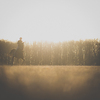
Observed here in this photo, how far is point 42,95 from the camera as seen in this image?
1.93 meters

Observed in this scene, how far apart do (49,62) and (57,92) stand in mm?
24052

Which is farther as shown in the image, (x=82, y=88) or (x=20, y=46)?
(x=20, y=46)

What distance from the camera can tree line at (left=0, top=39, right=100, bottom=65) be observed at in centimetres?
2506

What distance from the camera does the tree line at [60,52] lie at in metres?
25.1

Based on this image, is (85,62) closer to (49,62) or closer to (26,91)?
(49,62)

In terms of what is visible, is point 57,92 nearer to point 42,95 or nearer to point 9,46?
point 42,95

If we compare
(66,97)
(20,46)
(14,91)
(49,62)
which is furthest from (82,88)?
(49,62)

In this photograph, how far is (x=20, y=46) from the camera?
46.1ft

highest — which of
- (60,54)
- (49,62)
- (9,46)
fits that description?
(9,46)

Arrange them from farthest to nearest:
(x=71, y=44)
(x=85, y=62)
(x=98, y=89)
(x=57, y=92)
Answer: (x=71, y=44)
(x=85, y=62)
(x=98, y=89)
(x=57, y=92)

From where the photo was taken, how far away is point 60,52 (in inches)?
1049

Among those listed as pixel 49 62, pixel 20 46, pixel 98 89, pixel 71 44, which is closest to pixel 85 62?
pixel 71 44

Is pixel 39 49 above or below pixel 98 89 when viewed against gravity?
above

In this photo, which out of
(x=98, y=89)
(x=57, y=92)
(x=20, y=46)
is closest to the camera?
(x=57, y=92)
